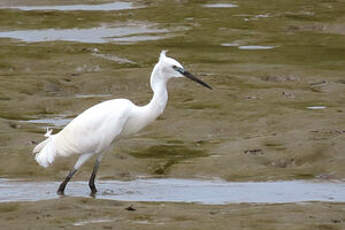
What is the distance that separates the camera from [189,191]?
1093cm

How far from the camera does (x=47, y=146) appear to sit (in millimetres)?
11258

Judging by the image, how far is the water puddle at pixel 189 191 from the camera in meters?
10.4

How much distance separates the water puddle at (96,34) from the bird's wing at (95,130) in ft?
Answer: 40.0

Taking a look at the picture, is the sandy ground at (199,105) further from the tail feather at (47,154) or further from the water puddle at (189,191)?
the tail feather at (47,154)

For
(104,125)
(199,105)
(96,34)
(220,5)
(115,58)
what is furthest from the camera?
(220,5)

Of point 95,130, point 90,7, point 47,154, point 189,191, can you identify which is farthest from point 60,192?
point 90,7

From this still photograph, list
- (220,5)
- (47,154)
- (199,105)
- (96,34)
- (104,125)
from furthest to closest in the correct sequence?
(220,5) → (96,34) → (199,105) → (47,154) → (104,125)

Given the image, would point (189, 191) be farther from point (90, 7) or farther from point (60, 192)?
point (90, 7)

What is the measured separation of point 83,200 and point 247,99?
7071 millimetres

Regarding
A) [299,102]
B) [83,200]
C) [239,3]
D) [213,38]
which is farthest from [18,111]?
[239,3]

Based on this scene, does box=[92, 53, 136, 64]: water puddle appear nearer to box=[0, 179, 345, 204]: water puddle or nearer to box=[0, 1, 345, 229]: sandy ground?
box=[0, 1, 345, 229]: sandy ground

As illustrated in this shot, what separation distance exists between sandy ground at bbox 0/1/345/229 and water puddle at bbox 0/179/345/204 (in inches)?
13.6

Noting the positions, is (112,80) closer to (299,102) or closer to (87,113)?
(299,102)

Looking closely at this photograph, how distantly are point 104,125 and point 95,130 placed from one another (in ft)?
0.45
